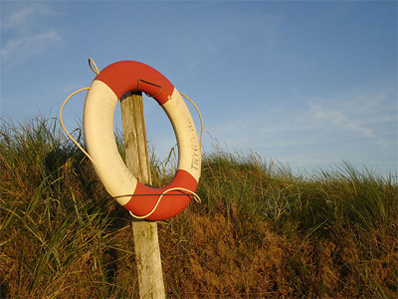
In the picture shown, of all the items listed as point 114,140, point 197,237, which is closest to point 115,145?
point 114,140

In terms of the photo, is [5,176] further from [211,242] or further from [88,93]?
[211,242]

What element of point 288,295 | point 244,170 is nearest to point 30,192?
point 288,295

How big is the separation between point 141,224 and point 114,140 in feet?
2.21

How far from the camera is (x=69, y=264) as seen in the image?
286cm

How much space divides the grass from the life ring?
2.51 ft

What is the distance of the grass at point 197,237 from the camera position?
9.48 feet

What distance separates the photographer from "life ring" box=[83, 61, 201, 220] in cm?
242

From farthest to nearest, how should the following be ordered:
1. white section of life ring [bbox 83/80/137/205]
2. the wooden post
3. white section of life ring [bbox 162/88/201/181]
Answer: white section of life ring [bbox 162/88/201/181] → the wooden post → white section of life ring [bbox 83/80/137/205]

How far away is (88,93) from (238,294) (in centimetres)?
226

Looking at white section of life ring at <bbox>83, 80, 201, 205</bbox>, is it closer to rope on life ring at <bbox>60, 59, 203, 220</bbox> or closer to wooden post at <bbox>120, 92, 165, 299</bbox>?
rope on life ring at <bbox>60, 59, 203, 220</bbox>

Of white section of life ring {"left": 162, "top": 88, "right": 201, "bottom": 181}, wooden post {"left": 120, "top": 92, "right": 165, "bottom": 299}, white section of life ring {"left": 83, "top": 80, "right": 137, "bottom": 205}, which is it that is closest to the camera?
white section of life ring {"left": 83, "top": 80, "right": 137, "bottom": 205}

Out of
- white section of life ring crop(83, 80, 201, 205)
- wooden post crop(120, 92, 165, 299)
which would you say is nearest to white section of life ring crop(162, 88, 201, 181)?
wooden post crop(120, 92, 165, 299)

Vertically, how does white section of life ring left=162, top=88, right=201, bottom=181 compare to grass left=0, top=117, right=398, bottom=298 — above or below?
above

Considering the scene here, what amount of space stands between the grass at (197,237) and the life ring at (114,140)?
0.77 meters
